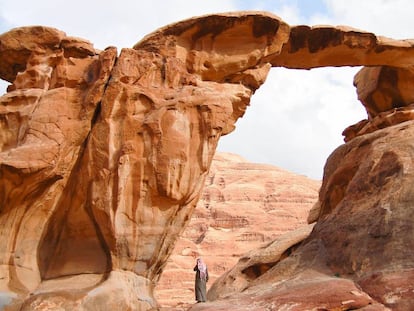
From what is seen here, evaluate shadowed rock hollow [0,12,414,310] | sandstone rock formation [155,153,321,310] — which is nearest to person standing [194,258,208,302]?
shadowed rock hollow [0,12,414,310]

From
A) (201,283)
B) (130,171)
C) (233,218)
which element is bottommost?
(201,283)

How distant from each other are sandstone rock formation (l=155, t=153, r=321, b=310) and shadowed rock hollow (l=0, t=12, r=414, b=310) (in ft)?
94.6

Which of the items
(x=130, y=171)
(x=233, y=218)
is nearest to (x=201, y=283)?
(x=130, y=171)

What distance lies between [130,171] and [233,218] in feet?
151

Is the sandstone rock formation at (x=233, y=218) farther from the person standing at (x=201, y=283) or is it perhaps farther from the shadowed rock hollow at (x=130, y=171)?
the shadowed rock hollow at (x=130, y=171)

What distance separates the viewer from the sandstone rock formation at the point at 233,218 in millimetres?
50250

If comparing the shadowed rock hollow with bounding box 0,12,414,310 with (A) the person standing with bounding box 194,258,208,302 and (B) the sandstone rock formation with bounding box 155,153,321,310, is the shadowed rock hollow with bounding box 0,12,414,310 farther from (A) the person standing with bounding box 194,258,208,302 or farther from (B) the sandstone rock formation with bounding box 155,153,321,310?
(B) the sandstone rock formation with bounding box 155,153,321,310

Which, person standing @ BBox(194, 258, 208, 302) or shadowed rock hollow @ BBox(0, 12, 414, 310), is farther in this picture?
person standing @ BBox(194, 258, 208, 302)

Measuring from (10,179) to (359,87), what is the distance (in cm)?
1354

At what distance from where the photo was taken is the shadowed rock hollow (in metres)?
13.3

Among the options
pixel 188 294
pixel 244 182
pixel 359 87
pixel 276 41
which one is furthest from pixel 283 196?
pixel 276 41

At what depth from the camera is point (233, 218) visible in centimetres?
6012

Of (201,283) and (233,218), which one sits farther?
(233,218)

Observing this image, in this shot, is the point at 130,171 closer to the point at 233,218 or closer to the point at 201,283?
the point at 201,283
